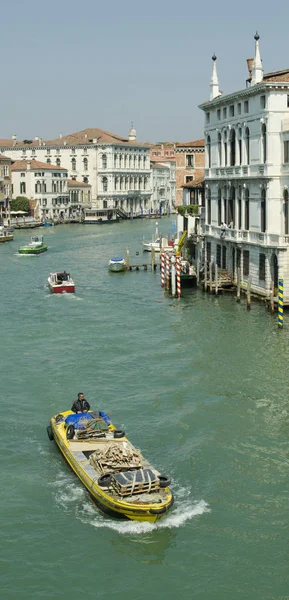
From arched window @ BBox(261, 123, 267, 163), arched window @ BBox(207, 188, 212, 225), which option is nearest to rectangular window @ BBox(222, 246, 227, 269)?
arched window @ BBox(207, 188, 212, 225)

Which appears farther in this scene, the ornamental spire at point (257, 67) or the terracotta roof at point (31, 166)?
the terracotta roof at point (31, 166)

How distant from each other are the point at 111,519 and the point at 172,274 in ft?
68.8

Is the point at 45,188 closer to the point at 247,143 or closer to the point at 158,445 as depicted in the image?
the point at 247,143

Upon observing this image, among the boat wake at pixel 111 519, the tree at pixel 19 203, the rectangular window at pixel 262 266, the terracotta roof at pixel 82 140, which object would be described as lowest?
the boat wake at pixel 111 519

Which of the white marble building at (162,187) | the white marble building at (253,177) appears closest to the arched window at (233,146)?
the white marble building at (253,177)

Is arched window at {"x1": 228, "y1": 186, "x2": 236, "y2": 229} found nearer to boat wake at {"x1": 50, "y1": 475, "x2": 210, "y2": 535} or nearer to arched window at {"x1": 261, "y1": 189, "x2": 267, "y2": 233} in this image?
arched window at {"x1": 261, "y1": 189, "x2": 267, "y2": 233}

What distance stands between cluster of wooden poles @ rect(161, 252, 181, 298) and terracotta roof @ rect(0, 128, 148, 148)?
72.2 m

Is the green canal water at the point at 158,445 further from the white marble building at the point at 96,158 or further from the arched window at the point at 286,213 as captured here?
the white marble building at the point at 96,158

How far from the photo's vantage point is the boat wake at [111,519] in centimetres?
1296

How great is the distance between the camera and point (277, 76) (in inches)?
1198

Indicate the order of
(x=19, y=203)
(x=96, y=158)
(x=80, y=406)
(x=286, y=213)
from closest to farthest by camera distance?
(x=80, y=406) < (x=286, y=213) < (x=19, y=203) < (x=96, y=158)

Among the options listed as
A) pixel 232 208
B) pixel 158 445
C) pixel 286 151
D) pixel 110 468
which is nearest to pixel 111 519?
pixel 110 468

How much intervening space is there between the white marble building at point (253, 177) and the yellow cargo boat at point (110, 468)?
13.4 meters

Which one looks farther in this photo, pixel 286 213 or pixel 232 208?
pixel 232 208
